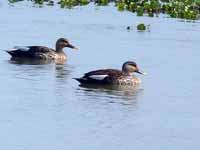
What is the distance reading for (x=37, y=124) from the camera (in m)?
16.5

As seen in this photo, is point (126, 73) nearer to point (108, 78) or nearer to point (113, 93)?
point (108, 78)

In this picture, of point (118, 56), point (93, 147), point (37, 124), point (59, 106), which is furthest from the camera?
point (118, 56)

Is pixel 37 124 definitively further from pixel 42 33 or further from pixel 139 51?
pixel 42 33

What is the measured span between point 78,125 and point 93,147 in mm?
1630

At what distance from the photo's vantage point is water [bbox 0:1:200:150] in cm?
1576

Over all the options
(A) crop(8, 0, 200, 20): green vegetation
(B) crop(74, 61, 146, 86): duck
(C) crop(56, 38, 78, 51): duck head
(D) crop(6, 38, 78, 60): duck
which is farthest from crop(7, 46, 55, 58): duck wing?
(A) crop(8, 0, 200, 20): green vegetation

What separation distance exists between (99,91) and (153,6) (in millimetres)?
16903

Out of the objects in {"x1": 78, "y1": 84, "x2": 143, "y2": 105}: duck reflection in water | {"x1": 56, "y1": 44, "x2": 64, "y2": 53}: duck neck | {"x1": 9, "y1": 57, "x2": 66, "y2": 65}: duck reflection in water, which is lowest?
{"x1": 9, "y1": 57, "x2": 66, "y2": 65}: duck reflection in water

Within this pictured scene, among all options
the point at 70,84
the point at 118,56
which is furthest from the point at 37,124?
the point at 118,56

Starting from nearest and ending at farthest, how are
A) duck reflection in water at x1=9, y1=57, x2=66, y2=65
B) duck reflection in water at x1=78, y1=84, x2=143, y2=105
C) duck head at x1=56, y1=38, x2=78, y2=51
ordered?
duck reflection in water at x1=78, y1=84, x2=143, y2=105
duck reflection in water at x1=9, y1=57, x2=66, y2=65
duck head at x1=56, y1=38, x2=78, y2=51

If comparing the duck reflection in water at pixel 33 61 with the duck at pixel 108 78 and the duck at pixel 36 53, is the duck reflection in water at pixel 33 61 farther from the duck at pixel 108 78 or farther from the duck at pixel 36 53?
the duck at pixel 108 78

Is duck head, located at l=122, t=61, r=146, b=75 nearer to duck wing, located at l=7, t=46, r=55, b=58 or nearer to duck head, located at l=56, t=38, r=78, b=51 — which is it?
duck wing, located at l=7, t=46, r=55, b=58

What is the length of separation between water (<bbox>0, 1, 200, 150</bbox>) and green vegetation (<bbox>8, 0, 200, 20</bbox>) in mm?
1359

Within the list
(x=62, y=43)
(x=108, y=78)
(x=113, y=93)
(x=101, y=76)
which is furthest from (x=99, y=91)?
(x=62, y=43)
